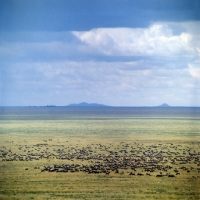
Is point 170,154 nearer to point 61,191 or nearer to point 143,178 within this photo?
point 143,178

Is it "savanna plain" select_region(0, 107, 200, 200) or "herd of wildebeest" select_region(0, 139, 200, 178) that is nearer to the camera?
"savanna plain" select_region(0, 107, 200, 200)

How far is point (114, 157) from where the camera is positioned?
125ft

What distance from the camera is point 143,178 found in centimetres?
2852

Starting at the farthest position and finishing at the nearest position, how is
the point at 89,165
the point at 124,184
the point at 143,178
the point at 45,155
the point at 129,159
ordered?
the point at 45,155
the point at 129,159
the point at 89,165
the point at 143,178
the point at 124,184

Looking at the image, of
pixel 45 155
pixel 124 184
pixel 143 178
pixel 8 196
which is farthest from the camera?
pixel 45 155

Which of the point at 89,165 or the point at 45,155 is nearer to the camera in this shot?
the point at 89,165

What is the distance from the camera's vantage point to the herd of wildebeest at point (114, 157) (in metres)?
31.3

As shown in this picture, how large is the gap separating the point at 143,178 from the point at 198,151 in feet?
55.0

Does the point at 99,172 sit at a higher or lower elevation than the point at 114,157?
lower

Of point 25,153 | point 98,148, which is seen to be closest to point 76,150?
point 98,148

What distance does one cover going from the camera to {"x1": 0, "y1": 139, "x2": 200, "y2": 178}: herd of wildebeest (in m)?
31.3

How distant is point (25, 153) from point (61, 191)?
17744mm

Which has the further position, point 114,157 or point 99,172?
point 114,157

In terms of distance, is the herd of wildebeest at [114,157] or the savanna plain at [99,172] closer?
the savanna plain at [99,172]
